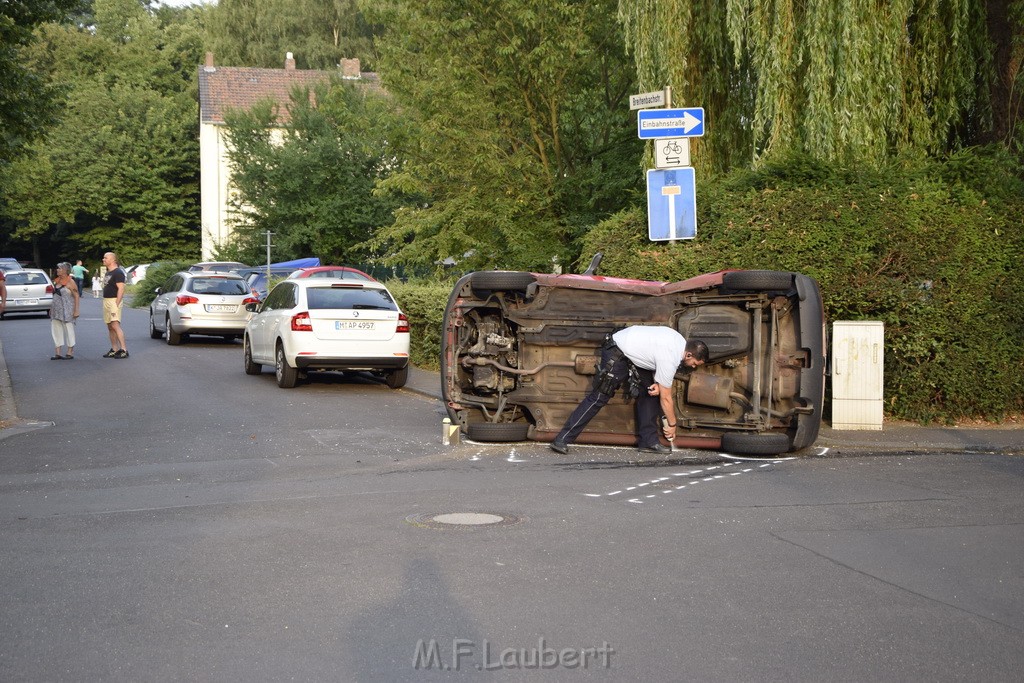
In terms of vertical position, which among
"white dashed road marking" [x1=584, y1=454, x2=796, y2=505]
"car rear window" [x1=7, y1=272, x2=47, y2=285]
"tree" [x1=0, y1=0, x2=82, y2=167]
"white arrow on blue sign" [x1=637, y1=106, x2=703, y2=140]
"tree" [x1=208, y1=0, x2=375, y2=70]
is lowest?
"white dashed road marking" [x1=584, y1=454, x2=796, y2=505]

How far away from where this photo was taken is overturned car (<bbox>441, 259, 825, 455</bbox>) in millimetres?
11016

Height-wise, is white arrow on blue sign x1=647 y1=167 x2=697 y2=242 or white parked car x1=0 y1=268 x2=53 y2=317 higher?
white arrow on blue sign x1=647 y1=167 x2=697 y2=242

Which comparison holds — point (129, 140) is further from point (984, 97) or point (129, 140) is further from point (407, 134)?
point (984, 97)

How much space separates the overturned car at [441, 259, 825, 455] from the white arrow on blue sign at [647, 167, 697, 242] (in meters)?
2.26

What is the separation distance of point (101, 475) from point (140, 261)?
220ft

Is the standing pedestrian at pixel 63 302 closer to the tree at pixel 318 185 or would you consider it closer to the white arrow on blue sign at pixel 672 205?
the white arrow on blue sign at pixel 672 205

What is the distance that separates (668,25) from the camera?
17391mm

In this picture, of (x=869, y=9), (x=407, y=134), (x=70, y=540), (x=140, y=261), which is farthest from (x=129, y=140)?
(x=70, y=540)

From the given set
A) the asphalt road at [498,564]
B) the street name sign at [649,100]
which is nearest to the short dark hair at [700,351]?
the asphalt road at [498,564]

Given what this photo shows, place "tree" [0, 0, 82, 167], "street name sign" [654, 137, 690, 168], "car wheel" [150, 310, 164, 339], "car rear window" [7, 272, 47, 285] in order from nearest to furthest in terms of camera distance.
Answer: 1. "street name sign" [654, 137, 690, 168]
2. "tree" [0, 0, 82, 167]
3. "car wheel" [150, 310, 164, 339]
4. "car rear window" [7, 272, 47, 285]

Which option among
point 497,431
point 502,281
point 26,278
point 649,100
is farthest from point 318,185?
point 497,431

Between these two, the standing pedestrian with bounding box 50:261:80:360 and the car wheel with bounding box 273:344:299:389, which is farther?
the standing pedestrian with bounding box 50:261:80:360

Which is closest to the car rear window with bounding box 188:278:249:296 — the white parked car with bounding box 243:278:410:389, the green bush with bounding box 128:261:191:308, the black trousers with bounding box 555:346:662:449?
the white parked car with bounding box 243:278:410:389

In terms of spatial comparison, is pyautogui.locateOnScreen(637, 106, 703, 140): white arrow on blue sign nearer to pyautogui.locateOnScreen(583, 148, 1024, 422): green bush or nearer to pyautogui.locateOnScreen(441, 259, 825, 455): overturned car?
pyautogui.locateOnScreen(583, 148, 1024, 422): green bush
